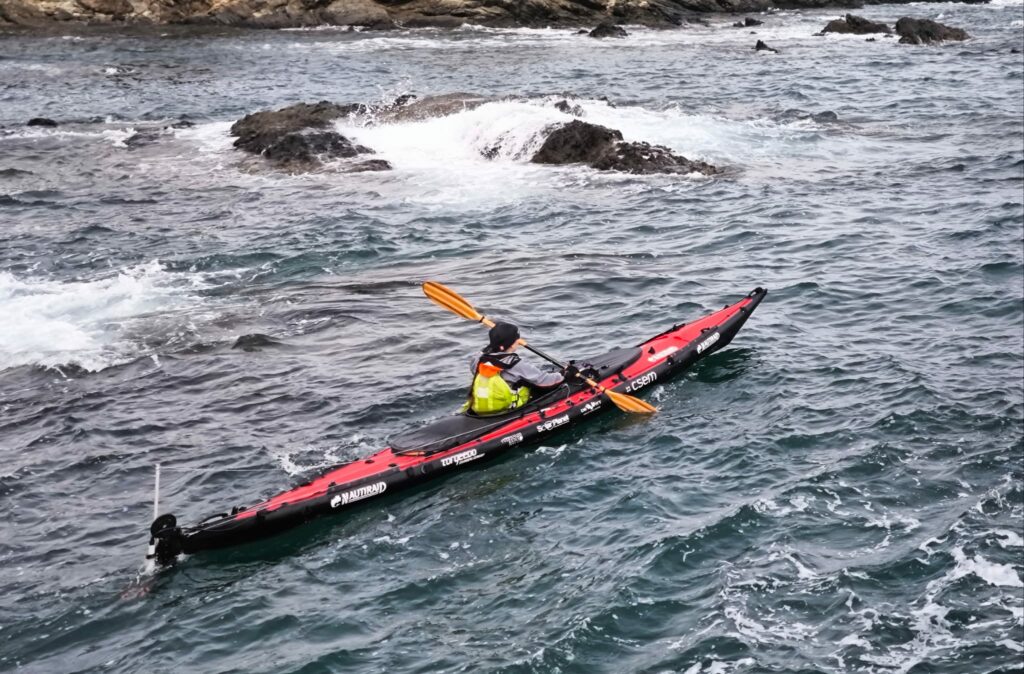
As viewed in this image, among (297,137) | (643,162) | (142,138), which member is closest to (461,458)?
(643,162)

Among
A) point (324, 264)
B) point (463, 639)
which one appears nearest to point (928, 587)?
point (463, 639)

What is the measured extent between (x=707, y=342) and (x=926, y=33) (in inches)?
1002

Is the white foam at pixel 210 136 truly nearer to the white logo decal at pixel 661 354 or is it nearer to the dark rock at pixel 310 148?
the dark rock at pixel 310 148

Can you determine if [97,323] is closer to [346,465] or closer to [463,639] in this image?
[346,465]

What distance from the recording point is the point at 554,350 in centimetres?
1388

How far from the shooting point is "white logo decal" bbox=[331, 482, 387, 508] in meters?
10.5

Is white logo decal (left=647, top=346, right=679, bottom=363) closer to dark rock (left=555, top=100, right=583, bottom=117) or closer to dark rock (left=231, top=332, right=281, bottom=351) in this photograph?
dark rock (left=231, top=332, right=281, bottom=351)

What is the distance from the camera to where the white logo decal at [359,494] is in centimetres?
1048

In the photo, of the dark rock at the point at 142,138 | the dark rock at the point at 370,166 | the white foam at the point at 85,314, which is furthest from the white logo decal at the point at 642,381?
the dark rock at the point at 142,138

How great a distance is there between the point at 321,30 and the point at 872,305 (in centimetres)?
3210

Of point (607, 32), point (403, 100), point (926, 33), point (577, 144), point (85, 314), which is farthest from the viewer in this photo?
point (607, 32)

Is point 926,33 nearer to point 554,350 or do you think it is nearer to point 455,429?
point 554,350

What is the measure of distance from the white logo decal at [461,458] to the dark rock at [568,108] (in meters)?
14.3

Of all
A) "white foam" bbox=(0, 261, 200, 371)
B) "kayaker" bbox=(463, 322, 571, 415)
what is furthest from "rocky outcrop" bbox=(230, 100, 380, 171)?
"kayaker" bbox=(463, 322, 571, 415)
